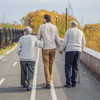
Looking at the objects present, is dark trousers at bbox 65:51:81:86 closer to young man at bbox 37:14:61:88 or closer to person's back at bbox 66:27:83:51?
person's back at bbox 66:27:83:51

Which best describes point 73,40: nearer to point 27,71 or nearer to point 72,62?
point 72,62

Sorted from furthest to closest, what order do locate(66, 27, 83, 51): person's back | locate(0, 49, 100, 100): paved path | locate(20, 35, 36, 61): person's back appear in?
locate(66, 27, 83, 51): person's back
locate(20, 35, 36, 61): person's back
locate(0, 49, 100, 100): paved path

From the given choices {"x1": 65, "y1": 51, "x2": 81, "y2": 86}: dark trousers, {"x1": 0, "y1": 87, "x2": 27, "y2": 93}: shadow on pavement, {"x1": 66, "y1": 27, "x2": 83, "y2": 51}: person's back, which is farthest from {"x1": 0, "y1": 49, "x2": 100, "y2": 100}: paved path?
{"x1": 66, "y1": 27, "x2": 83, "y2": 51}: person's back

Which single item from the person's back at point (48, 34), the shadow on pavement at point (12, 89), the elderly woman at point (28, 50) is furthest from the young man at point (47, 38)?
the shadow on pavement at point (12, 89)

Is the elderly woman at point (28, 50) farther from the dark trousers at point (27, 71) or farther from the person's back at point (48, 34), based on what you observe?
the person's back at point (48, 34)

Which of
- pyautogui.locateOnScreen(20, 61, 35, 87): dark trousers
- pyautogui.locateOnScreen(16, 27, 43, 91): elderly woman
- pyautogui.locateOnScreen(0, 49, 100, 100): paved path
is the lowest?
pyautogui.locateOnScreen(0, 49, 100, 100): paved path

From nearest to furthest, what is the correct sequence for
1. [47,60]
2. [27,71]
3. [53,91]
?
[53,91] < [27,71] < [47,60]

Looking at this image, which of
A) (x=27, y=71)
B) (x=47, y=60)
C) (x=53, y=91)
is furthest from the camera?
(x=47, y=60)

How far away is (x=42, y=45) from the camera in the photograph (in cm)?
604

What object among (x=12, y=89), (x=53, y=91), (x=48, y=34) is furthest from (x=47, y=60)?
(x=12, y=89)

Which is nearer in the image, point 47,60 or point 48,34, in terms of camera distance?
point 48,34

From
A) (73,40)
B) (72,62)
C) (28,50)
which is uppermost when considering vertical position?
(73,40)

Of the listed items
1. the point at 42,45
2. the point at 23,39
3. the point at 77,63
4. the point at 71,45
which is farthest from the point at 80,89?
the point at 23,39

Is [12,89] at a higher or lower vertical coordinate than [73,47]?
lower
